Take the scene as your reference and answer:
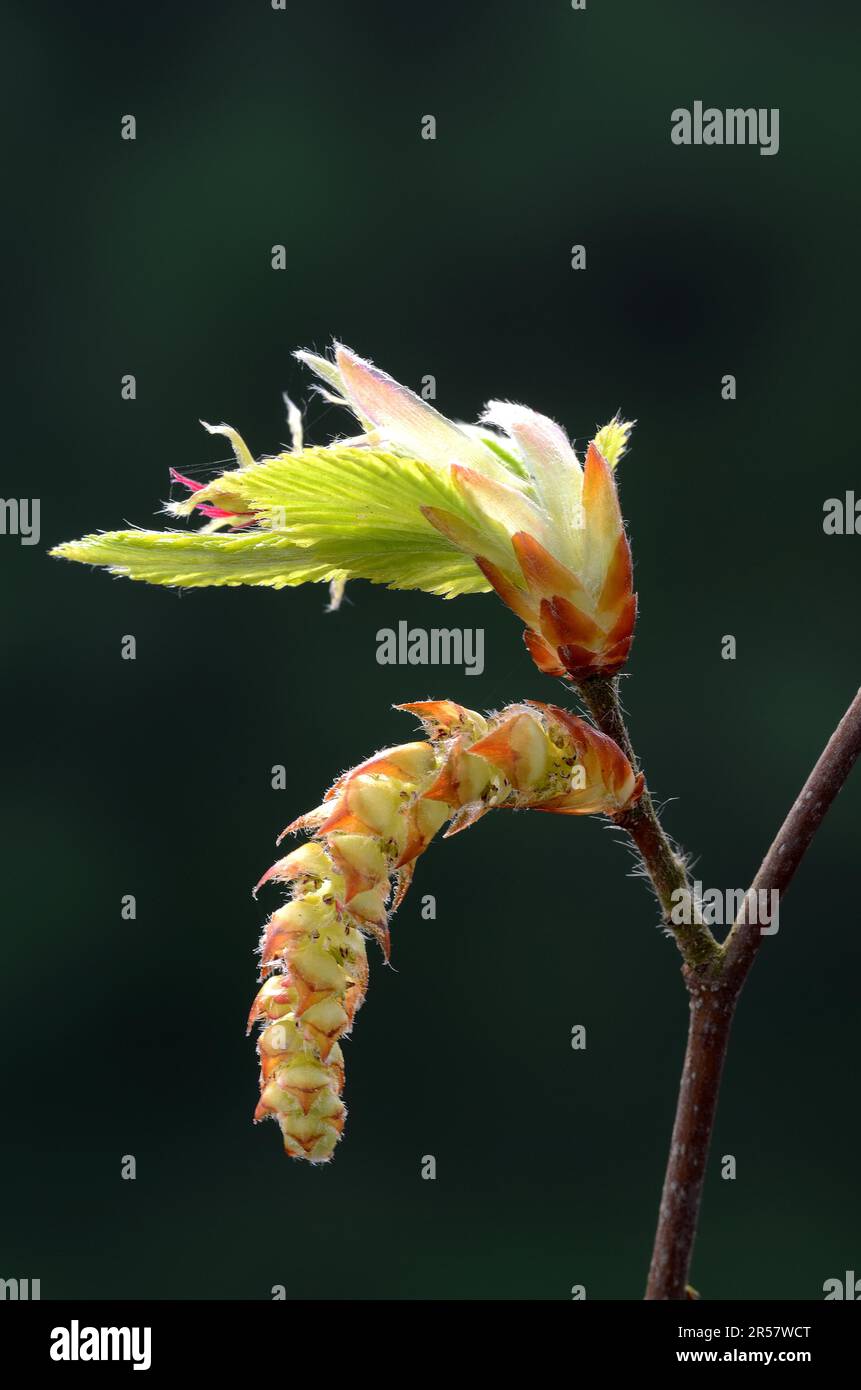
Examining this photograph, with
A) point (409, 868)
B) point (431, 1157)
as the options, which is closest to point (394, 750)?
point (409, 868)
